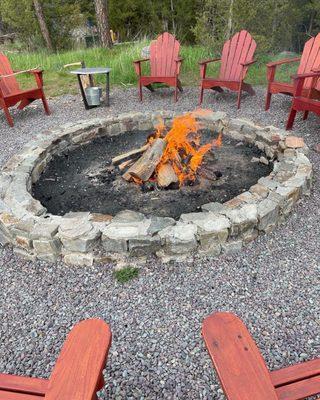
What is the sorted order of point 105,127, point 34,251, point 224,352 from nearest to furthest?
1. point 224,352
2. point 34,251
3. point 105,127

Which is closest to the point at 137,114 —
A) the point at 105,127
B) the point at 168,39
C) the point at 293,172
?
the point at 105,127

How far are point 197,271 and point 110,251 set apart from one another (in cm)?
57

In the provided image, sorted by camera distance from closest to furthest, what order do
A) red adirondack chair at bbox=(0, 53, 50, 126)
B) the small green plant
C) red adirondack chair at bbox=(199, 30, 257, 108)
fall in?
1. the small green plant
2. red adirondack chair at bbox=(0, 53, 50, 126)
3. red adirondack chair at bbox=(199, 30, 257, 108)

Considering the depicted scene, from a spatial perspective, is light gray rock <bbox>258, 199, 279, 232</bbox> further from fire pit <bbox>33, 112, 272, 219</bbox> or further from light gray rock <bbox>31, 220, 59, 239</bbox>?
light gray rock <bbox>31, 220, 59, 239</bbox>

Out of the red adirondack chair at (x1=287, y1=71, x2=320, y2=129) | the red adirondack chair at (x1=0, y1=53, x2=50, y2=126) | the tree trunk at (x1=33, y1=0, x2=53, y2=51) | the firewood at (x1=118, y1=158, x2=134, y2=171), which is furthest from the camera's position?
the tree trunk at (x1=33, y1=0, x2=53, y2=51)

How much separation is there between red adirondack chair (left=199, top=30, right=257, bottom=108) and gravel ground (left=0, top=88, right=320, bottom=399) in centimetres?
248

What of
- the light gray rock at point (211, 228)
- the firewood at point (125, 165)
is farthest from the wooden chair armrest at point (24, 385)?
the firewood at point (125, 165)

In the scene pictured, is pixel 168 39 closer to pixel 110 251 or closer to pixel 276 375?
pixel 110 251

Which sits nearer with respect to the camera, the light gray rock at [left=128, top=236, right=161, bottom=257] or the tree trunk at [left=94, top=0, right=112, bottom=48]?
the light gray rock at [left=128, top=236, right=161, bottom=257]

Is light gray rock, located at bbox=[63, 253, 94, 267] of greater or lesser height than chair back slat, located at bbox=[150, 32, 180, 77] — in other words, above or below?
below

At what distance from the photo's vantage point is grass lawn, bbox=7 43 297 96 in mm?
5691

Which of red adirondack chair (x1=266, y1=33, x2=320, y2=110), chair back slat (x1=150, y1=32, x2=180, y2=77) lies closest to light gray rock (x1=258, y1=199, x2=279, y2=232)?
red adirondack chair (x1=266, y1=33, x2=320, y2=110)

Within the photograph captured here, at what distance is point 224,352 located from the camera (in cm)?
101

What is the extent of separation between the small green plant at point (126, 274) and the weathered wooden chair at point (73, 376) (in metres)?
0.90
